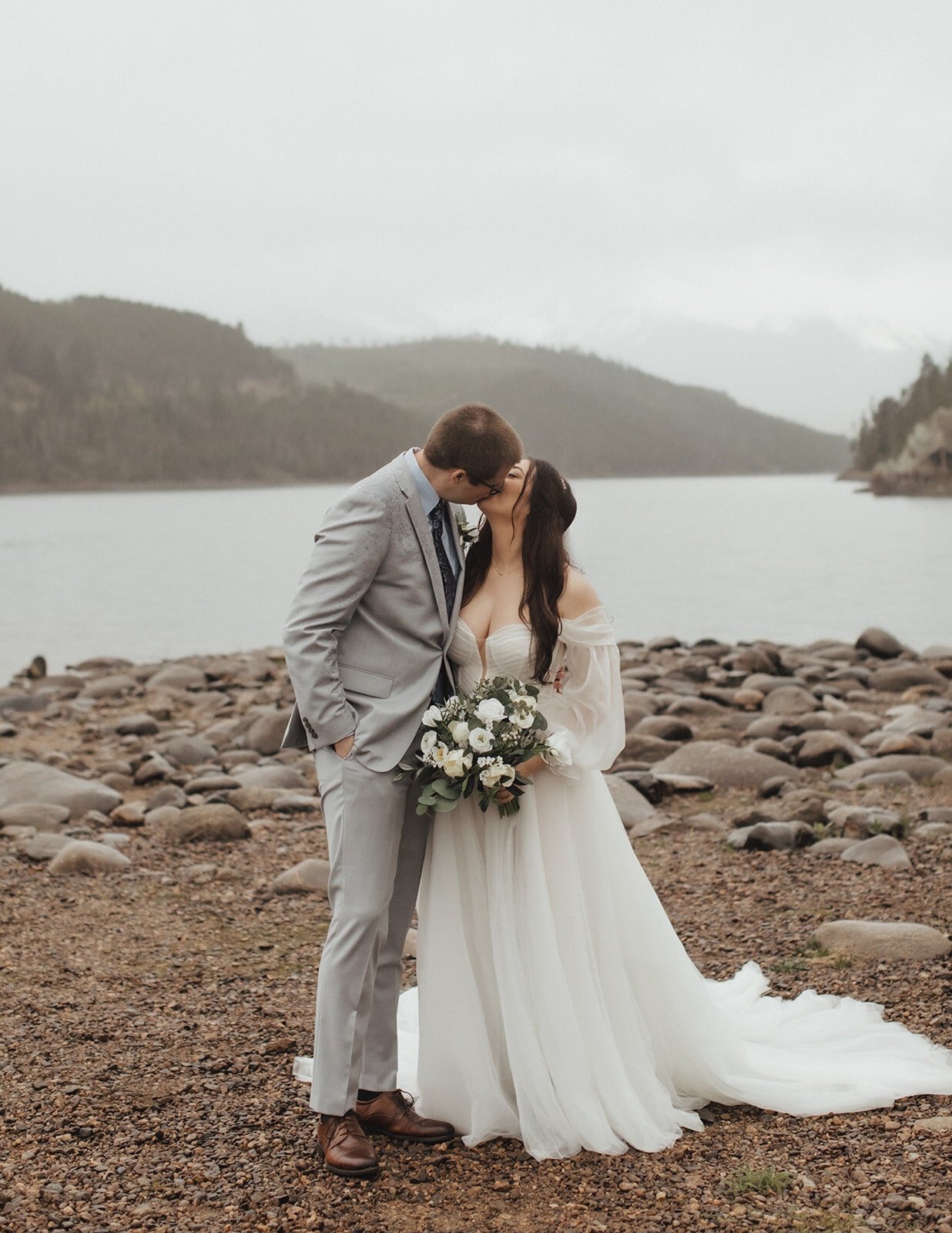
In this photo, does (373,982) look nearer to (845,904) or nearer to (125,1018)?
(125,1018)

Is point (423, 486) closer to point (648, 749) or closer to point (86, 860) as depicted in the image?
point (86, 860)

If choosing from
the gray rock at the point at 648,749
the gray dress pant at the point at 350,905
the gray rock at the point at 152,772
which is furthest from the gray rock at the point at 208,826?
the gray dress pant at the point at 350,905

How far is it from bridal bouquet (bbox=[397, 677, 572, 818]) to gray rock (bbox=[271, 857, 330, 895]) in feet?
12.7

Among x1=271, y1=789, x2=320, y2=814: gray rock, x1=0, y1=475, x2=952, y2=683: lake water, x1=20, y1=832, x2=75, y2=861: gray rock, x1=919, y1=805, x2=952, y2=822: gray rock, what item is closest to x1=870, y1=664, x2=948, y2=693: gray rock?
x1=919, y1=805, x2=952, y2=822: gray rock

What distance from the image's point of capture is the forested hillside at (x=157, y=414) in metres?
147

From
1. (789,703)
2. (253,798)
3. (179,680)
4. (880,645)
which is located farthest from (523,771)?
(880,645)

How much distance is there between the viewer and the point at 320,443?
511 feet

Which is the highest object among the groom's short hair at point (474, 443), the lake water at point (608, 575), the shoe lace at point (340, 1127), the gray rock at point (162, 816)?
the groom's short hair at point (474, 443)

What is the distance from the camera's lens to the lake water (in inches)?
1299

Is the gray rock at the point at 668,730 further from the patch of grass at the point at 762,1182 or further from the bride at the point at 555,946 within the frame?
the patch of grass at the point at 762,1182

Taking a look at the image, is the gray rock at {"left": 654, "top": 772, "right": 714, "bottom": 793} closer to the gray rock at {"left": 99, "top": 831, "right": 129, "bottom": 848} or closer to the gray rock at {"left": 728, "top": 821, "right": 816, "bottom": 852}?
the gray rock at {"left": 728, "top": 821, "right": 816, "bottom": 852}

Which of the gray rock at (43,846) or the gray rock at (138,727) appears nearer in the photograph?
the gray rock at (43,846)

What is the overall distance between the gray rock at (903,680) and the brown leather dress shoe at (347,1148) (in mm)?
14371

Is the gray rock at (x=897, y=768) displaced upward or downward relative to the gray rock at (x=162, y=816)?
upward
